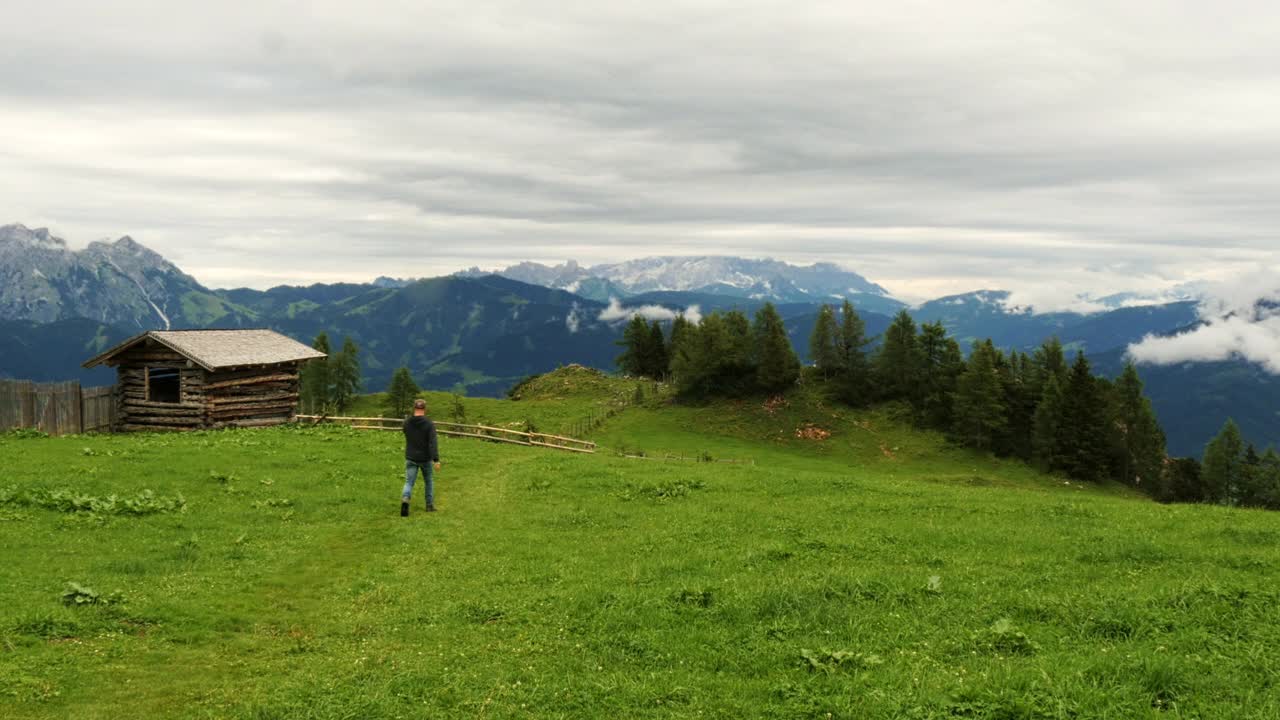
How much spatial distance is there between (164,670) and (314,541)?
29.3 ft

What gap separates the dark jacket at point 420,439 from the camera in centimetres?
2544

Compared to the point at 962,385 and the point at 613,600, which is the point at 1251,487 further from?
the point at 613,600

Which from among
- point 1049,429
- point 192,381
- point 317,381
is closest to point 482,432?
point 192,381

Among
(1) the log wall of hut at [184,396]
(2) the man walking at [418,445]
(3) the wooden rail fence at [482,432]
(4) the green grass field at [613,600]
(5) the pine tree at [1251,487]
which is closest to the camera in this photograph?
(4) the green grass field at [613,600]

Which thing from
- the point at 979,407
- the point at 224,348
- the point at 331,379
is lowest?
the point at 979,407

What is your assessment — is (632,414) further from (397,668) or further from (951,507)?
(397,668)

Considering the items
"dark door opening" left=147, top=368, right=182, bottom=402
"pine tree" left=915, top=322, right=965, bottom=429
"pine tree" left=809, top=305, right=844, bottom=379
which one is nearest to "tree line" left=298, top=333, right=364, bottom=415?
"dark door opening" left=147, top=368, right=182, bottom=402

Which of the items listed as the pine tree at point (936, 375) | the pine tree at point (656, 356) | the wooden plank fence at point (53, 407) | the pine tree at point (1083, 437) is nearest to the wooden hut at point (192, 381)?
the wooden plank fence at point (53, 407)

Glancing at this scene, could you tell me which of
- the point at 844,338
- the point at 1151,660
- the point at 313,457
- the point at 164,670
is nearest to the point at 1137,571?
the point at 1151,660

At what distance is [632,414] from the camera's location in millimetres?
97875

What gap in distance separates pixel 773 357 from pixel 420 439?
257ft

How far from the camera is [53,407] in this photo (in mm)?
42188

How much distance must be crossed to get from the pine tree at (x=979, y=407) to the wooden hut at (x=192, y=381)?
244 feet

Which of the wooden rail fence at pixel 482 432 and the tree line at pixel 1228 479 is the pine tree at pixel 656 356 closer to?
the tree line at pixel 1228 479
